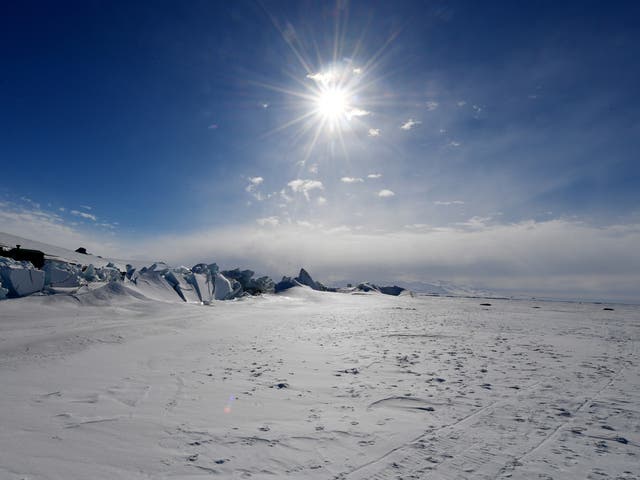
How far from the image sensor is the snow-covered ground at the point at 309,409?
3725 mm

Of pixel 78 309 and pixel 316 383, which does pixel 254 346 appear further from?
pixel 78 309

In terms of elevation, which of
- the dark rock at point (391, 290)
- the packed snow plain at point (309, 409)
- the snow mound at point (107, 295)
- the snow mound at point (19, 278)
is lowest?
the dark rock at point (391, 290)

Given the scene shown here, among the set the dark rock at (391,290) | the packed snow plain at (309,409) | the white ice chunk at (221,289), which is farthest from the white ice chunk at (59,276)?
the dark rock at (391,290)

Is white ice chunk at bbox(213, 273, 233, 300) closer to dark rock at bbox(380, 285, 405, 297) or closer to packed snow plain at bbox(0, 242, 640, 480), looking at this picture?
packed snow plain at bbox(0, 242, 640, 480)

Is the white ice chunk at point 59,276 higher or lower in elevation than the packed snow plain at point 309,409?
higher

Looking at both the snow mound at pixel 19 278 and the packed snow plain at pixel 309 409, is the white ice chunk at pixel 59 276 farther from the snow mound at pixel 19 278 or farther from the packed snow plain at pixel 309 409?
the packed snow plain at pixel 309 409

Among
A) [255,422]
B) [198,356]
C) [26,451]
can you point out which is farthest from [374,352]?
[26,451]

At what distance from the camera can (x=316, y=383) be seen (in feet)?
22.5

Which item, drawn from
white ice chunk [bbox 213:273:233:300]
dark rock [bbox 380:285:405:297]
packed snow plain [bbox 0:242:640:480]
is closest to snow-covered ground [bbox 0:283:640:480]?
packed snow plain [bbox 0:242:640:480]

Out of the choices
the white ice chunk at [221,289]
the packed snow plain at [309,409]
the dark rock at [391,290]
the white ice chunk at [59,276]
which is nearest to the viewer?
the packed snow plain at [309,409]

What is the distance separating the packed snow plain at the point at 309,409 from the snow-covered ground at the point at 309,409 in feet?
0.08

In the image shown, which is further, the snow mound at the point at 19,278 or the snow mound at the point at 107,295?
the snow mound at the point at 107,295

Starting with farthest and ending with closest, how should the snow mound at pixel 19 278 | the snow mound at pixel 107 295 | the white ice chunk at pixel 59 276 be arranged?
the white ice chunk at pixel 59 276 → the snow mound at pixel 107 295 → the snow mound at pixel 19 278

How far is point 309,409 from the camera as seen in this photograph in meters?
5.44
